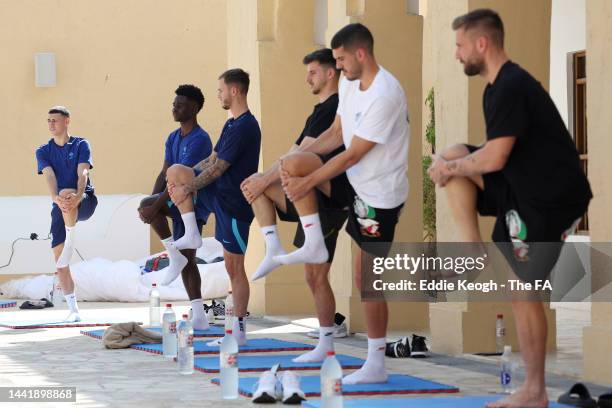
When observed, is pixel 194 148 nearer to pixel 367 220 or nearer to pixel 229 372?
pixel 367 220

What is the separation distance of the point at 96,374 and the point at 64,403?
149cm

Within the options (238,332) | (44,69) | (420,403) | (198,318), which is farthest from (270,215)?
(44,69)

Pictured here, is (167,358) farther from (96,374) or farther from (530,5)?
(530,5)

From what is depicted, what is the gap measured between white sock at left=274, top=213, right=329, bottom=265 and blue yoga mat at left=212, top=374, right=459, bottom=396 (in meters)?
0.78

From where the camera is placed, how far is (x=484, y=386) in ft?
24.7

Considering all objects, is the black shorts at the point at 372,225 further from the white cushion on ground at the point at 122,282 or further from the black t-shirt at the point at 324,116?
the white cushion on ground at the point at 122,282

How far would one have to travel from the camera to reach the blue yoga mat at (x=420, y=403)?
6.47m

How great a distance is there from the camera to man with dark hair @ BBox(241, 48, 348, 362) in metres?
8.45

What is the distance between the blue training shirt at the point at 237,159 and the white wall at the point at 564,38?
571 centimetres

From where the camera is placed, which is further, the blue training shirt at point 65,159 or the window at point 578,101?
the window at point 578,101

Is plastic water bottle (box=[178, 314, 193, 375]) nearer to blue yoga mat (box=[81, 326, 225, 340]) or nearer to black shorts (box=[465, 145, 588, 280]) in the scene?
blue yoga mat (box=[81, 326, 225, 340])

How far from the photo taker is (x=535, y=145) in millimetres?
6043

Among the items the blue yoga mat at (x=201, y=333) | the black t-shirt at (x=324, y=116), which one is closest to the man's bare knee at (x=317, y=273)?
the black t-shirt at (x=324, y=116)

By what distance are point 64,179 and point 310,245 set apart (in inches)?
224
